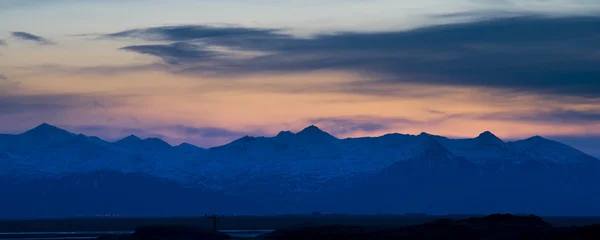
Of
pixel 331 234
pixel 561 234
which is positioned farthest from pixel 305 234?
pixel 561 234

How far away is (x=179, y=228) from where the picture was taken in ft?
619

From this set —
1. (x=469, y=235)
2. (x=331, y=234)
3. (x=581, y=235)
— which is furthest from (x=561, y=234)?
(x=331, y=234)

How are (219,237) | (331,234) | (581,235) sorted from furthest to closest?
(219,237) → (331,234) → (581,235)

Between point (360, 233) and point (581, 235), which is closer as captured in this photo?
point (581, 235)

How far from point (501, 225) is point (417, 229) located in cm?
1154

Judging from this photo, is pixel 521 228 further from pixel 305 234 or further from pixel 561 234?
pixel 305 234

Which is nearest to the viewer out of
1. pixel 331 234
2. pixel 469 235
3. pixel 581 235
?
pixel 581 235

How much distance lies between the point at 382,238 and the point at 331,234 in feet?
36.1

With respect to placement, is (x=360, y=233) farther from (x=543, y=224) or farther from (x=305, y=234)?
(x=543, y=224)

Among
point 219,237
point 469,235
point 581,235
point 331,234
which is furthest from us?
point 219,237

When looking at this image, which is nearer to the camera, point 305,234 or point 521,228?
point 521,228

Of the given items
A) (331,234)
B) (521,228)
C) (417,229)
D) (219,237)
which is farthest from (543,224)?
(219,237)

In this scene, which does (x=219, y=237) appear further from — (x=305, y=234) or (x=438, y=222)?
(x=438, y=222)

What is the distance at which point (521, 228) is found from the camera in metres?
149
